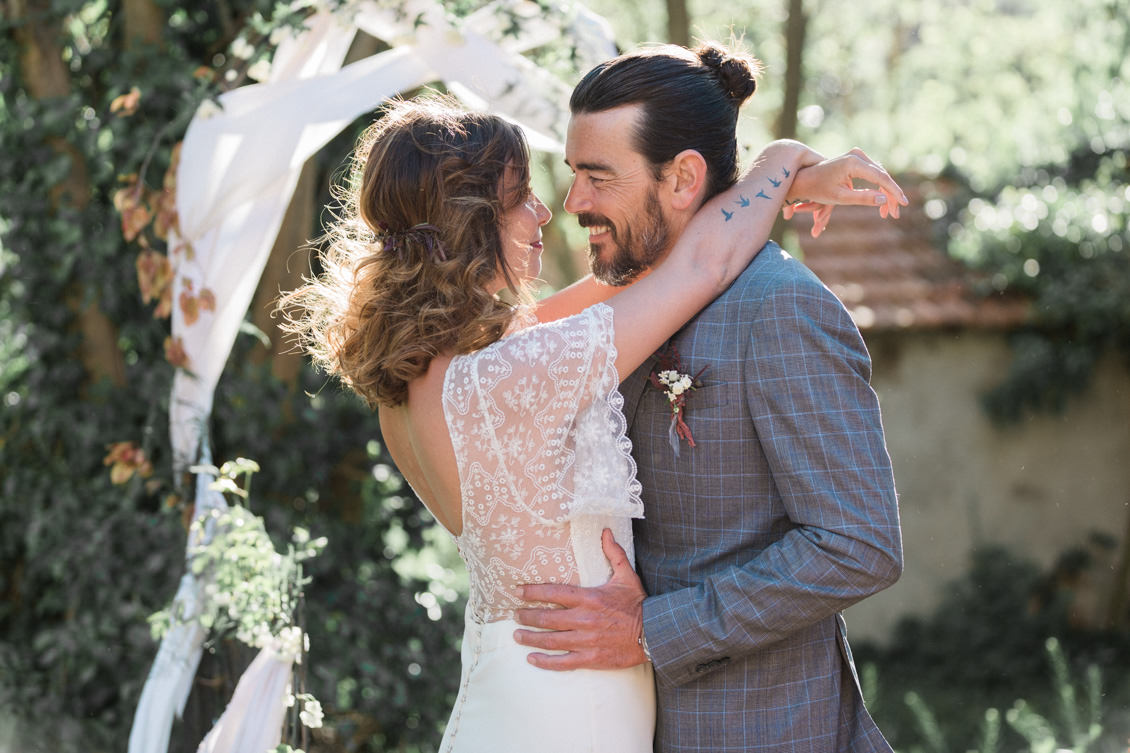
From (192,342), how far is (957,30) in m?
14.7

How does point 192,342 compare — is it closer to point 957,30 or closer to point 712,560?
point 712,560

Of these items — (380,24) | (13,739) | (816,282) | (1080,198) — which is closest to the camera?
(816,282)

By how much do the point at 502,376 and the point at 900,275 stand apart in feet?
20.4

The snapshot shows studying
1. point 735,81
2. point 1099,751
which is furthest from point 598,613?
point 1099,751

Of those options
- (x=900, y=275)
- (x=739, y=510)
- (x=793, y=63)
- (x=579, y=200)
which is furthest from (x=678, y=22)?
(x=739, y=510)

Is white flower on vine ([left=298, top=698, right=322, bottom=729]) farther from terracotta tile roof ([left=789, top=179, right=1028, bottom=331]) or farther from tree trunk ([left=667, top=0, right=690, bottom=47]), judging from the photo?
terracotta tile roof ([left=789, top=179, right=1028, bottom=331])

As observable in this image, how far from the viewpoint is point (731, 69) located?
2264 mm

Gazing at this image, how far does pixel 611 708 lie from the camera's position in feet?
6.73

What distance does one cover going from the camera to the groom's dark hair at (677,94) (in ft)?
7.30

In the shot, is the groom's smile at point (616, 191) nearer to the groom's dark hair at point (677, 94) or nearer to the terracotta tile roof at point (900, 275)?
the groom's dark hair at point (677, 94)

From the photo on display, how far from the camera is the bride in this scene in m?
1.98

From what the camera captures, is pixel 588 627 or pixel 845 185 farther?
pixel 845 185

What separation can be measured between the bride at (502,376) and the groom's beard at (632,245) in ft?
0.45

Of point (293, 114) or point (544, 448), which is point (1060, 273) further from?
point (544, 448)
